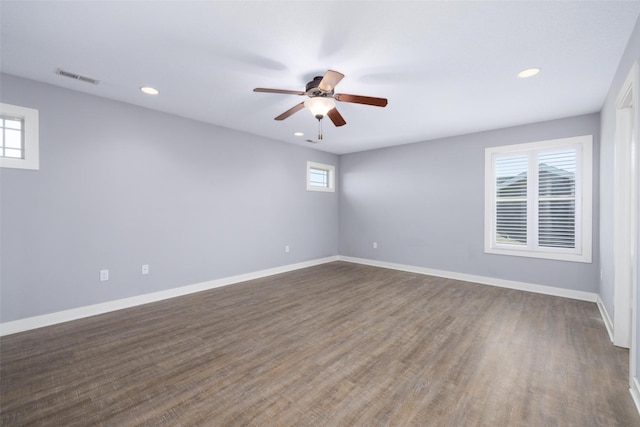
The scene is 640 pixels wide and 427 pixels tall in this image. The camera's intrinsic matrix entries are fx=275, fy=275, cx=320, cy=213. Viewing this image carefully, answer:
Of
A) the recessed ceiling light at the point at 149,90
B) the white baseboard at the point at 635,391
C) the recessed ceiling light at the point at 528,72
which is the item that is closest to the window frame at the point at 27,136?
the recessed ceiling light at the point at 149,90

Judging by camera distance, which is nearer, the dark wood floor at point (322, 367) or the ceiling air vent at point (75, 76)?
the dark wood floor at point (322, 367)

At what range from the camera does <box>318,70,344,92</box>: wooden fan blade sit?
2.25 meters

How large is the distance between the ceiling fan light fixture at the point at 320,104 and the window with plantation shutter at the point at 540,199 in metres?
3.35

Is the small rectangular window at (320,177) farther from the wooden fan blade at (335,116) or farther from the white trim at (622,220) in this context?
the white trim at (622,220)

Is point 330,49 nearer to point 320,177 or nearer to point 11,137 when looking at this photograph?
point 11,137

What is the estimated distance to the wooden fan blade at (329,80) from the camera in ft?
7.38

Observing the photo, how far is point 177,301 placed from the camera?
3781 mm

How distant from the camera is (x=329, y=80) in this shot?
7.67 ft

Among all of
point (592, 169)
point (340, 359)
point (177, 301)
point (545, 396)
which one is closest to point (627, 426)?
Result: point (545, 396)

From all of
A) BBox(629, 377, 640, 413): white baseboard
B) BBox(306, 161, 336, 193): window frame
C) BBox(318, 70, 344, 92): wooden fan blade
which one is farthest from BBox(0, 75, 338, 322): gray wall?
BBox(629, 377, 640, 413): white baseboard

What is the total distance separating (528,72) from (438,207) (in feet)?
9.38

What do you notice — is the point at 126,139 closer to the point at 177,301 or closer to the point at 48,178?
the point at 48,178

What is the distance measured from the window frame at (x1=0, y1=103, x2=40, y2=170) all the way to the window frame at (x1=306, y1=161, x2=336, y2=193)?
13.6 feet

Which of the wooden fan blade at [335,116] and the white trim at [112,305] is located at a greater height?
the wooden fan blade at [335,116]
